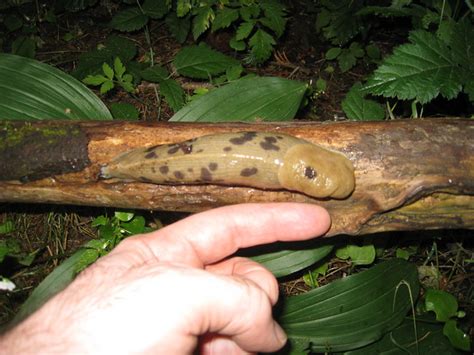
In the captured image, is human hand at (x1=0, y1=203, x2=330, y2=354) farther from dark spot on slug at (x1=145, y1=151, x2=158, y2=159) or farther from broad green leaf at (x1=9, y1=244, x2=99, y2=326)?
broad green leaf at (x1=9, y1=244, x2=99, y2=326)

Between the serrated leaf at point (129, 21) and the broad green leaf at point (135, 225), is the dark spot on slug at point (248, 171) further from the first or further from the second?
the serrated leaf at point (129, 21)

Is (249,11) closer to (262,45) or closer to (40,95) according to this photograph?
(262,45)

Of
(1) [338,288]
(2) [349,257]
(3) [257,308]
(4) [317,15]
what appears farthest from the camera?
(4) [317,15]

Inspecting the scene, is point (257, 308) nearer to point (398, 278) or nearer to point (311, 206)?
point (311, 206)

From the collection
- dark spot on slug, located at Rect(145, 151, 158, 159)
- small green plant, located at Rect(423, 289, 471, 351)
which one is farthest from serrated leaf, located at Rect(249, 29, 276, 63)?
small green plant, located at Rect(423, 289, 471, 351)

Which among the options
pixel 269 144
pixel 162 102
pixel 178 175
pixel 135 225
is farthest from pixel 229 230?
pixel 162 102

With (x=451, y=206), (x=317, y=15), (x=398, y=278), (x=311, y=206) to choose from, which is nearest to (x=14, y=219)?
(x=311, y=206)
